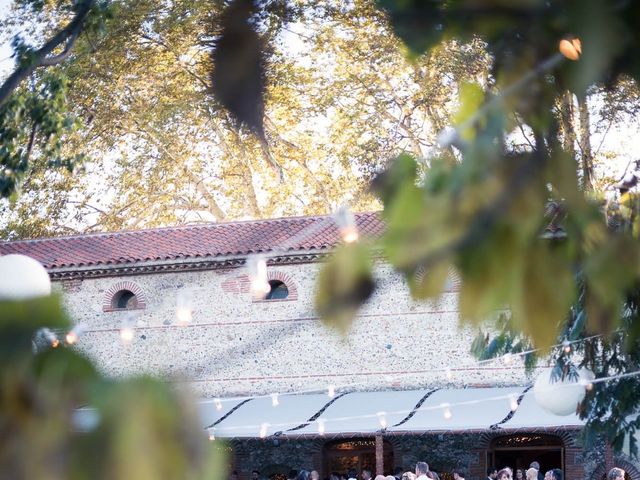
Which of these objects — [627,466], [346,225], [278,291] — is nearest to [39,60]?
[346,225]

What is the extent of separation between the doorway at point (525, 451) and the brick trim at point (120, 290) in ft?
25.0

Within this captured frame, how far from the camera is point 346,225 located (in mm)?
1614

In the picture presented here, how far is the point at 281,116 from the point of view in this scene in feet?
80.4

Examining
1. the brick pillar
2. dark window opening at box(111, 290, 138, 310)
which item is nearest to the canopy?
the brick pillar

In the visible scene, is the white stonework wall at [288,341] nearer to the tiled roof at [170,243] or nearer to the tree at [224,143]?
the tiled roof at [170,243]

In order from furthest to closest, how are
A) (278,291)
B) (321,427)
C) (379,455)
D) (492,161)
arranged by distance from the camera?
(278,291), (379,455), (321,427), (492,161)

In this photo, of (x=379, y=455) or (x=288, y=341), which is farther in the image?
(x=288, y=341)

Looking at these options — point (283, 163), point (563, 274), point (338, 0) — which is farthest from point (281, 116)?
point (563, 274)

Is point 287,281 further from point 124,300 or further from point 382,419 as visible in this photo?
point 382,419

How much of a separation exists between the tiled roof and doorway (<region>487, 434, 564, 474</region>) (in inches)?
204

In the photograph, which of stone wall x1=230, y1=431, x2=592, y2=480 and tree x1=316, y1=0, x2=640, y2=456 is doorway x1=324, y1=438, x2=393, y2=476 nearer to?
stone wall x1=230, y1=431, x2=592, y2=480

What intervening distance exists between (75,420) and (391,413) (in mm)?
18796

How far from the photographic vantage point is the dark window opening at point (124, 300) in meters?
22.4

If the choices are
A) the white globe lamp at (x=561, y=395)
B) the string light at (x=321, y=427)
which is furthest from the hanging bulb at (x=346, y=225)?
the string light at (x=321, y=427)
